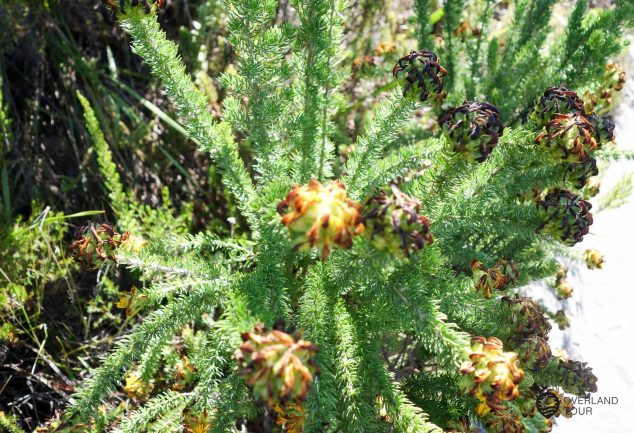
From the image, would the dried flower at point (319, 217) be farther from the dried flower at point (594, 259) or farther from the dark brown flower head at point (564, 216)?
the dried flower at point (594, 259)

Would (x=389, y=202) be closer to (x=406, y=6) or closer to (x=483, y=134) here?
(x=483, y=134)

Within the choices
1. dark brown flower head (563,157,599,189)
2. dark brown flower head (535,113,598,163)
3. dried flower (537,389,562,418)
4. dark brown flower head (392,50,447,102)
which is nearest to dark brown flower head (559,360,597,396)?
dried flower (537,389,562,418)

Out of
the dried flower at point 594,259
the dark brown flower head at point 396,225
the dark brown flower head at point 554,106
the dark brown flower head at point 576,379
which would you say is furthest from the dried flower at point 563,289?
the dark brown flower head at point 396,225

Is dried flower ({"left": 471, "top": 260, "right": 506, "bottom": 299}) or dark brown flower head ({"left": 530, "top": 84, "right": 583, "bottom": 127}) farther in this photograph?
dried flower ({"left": 471, "top": 260, "right": 506, "bottom": 299})

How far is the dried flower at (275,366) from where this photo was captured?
98 cm

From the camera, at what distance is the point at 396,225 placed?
3.42 ft

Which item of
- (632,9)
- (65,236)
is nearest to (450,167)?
(632,9)

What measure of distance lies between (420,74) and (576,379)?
1012 mm

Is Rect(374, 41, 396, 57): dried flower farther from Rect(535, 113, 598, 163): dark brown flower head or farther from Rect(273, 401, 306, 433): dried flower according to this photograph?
Rect(273, 401, 306, 433): dried flower

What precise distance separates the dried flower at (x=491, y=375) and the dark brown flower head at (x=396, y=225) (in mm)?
Answer: 306

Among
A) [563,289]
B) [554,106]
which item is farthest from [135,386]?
[563,289]

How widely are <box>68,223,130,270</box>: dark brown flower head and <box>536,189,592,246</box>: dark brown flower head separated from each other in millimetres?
1197

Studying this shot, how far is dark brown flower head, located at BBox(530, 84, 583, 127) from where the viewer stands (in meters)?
1.40

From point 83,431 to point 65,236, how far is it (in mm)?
1300
